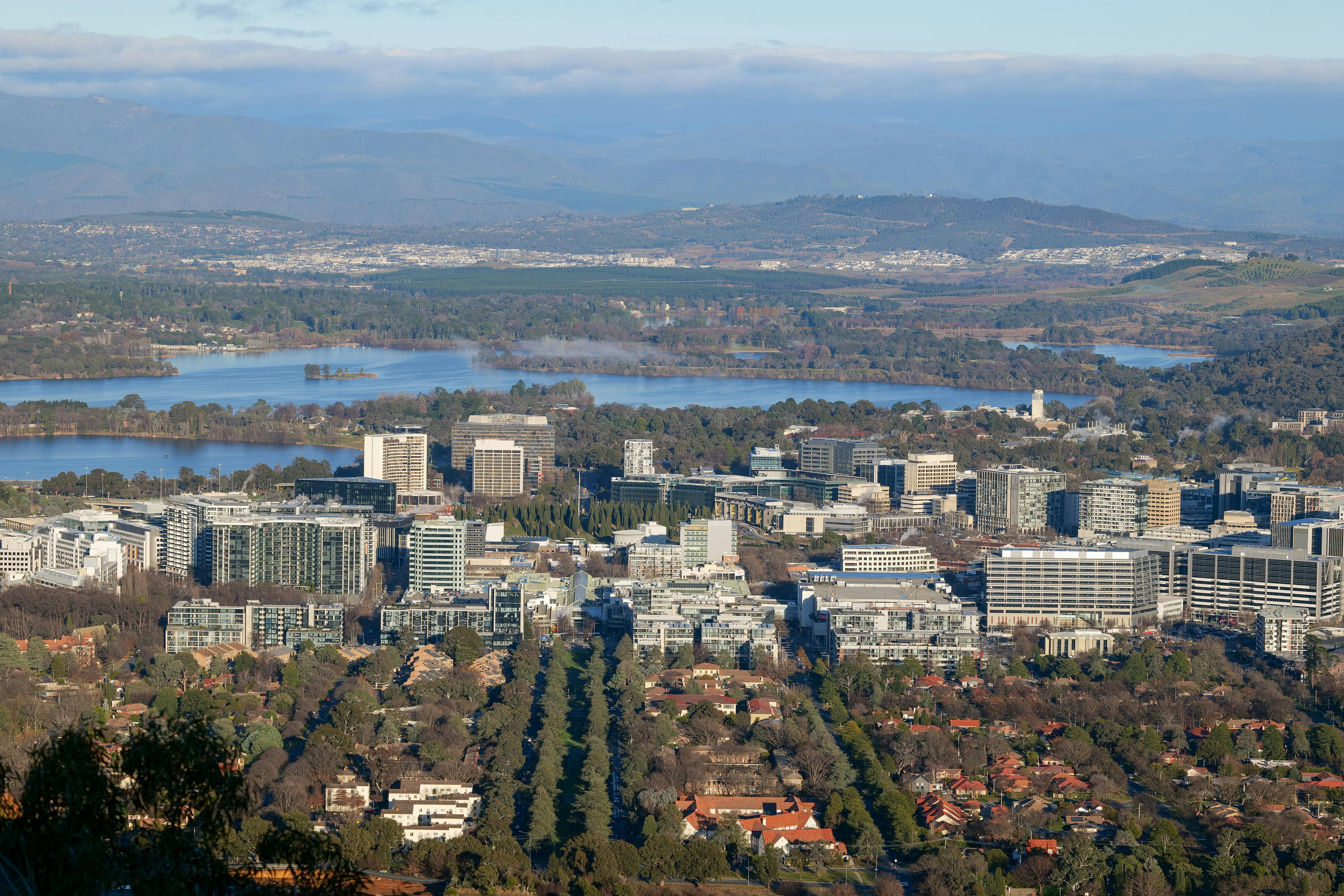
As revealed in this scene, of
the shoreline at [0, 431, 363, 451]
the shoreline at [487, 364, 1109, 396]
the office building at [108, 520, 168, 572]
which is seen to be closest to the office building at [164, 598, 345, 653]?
the office building at [108, 520, 168, 572]

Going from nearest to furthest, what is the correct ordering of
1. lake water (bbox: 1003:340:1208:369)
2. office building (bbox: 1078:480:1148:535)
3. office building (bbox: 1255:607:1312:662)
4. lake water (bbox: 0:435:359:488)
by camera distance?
office building (bbox: 1255:607:1312:662) < office building (bbox: 1078:480:1148:535) < lake water (bbox: 0:435:359:488) < lake water (bbox: 1003:340:1208:369)

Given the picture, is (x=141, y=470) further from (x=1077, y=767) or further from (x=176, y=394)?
(x=1077, y=767)

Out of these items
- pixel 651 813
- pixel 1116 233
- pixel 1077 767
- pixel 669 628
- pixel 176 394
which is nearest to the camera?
pixel 651 813

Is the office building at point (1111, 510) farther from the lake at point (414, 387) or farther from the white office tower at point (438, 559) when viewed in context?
the lake at point (414, 387)

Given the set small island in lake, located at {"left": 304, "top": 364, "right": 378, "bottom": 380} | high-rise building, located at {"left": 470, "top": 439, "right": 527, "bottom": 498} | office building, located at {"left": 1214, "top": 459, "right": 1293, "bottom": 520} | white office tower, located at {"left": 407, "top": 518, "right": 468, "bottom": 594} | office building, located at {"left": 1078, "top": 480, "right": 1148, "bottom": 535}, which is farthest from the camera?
small island in lake, located at {"left": 304, "top": 364, "right": 378, "bottom": 380}

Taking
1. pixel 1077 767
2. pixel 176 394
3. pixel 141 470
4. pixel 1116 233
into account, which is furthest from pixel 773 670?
pixel 1116 233

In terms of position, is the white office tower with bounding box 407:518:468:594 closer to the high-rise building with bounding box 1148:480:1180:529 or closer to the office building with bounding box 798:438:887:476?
the high-rise building with bounding box 1148:480:1180:529
